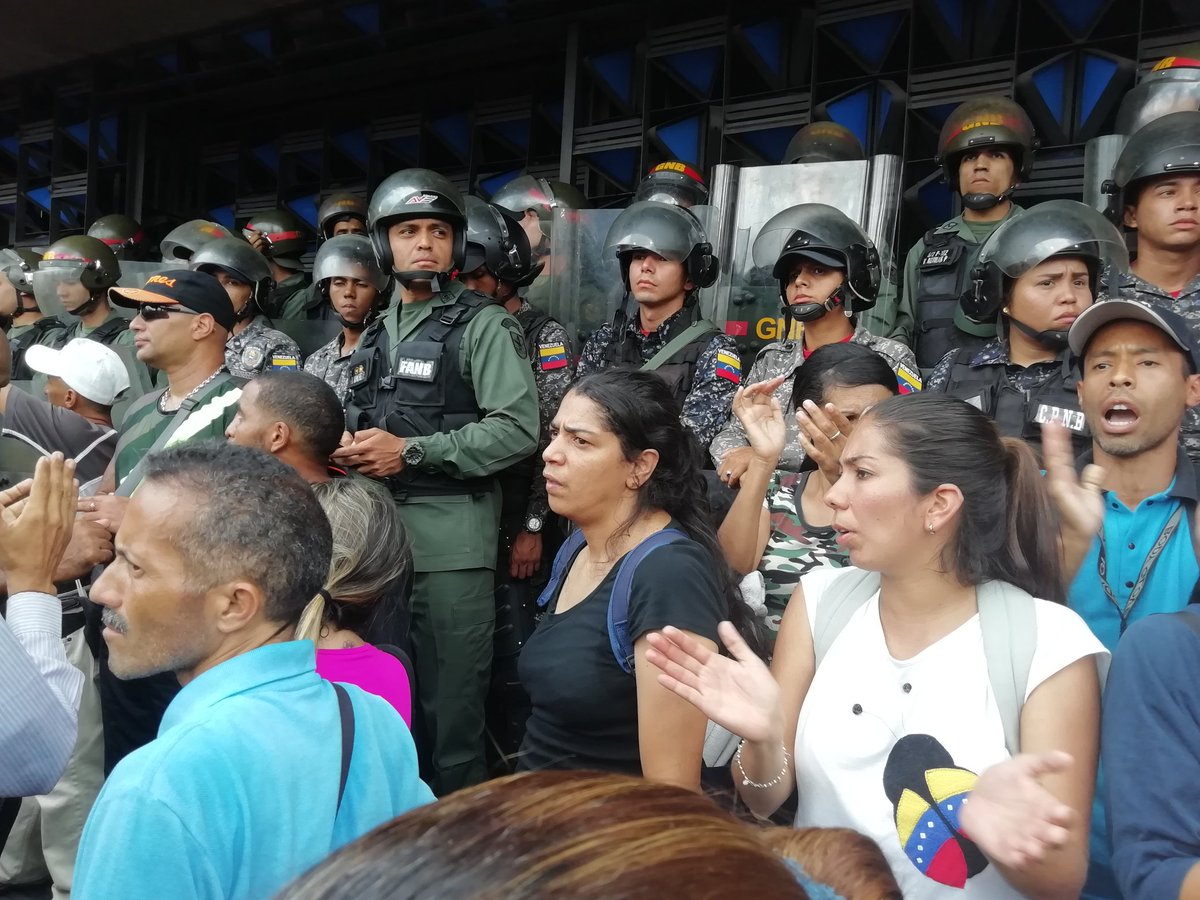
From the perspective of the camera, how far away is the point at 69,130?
34.6 feet

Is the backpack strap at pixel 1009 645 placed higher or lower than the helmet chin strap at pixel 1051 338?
lower

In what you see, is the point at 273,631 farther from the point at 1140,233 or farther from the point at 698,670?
the point at 1140,233

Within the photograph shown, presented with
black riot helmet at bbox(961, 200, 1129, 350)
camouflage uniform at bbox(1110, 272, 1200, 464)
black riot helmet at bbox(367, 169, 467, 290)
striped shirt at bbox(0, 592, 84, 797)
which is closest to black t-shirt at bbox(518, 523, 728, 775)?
striped shirt at bbox(0, 592, 84, 797)

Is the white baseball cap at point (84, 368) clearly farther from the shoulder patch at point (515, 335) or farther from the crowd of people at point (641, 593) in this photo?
the shoulder patch at point (515, 335)

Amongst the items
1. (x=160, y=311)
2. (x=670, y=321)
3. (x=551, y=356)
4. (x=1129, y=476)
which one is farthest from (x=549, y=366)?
(x=1129, y=476)

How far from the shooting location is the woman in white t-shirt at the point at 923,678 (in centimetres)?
171

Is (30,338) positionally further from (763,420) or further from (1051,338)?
(1051,338)

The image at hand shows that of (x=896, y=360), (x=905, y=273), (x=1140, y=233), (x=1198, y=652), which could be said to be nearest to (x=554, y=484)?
(x=1198, y=652)

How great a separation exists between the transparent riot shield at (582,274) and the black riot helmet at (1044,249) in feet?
6.24

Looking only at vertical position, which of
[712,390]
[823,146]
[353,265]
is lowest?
[712,390]

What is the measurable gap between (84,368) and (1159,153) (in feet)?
13.1

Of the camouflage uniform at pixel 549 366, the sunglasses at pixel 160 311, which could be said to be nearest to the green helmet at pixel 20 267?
the sunglasses at pixel 160 311

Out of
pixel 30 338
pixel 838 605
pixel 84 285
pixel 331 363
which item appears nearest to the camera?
pixel 838 605

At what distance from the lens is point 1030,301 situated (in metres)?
3.55
